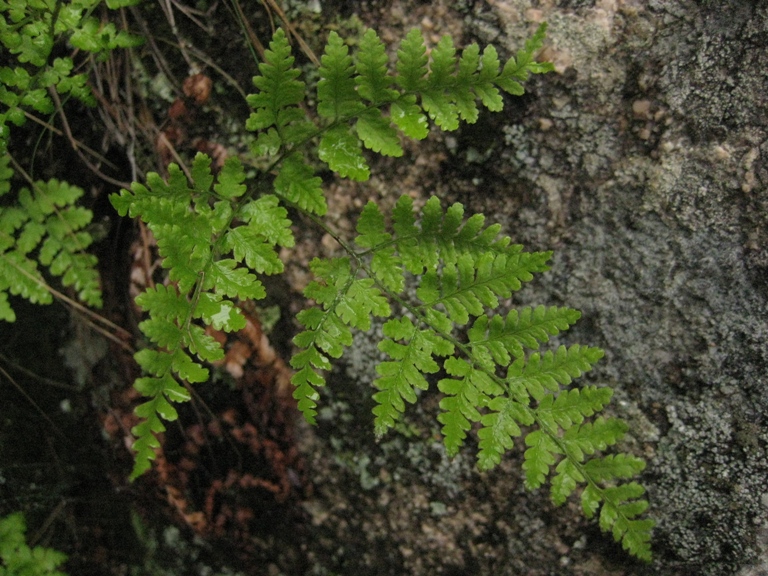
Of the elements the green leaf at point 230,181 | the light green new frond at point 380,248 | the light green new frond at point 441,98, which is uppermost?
the light green new frond at point 441,98

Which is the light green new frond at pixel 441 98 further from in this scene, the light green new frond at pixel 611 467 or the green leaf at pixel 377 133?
the light green new frond at pixel 611 467

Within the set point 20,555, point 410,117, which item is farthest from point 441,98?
point 20,555

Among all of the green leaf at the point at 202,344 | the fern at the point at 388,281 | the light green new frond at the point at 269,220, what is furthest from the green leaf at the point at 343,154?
the green leaf at the point at 202,344

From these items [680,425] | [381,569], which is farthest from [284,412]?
[680,425]

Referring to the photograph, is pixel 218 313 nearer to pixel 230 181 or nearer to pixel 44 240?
pixel 230 181

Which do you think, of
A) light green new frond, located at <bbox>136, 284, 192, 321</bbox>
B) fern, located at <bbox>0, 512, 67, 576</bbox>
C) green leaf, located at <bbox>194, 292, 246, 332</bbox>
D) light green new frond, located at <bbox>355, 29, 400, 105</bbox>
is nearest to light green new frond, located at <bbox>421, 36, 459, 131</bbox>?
light green new frond, located at <bbox>355, 29, 400, 105</bbox>

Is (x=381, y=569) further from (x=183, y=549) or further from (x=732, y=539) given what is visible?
(x=732, y=539)
